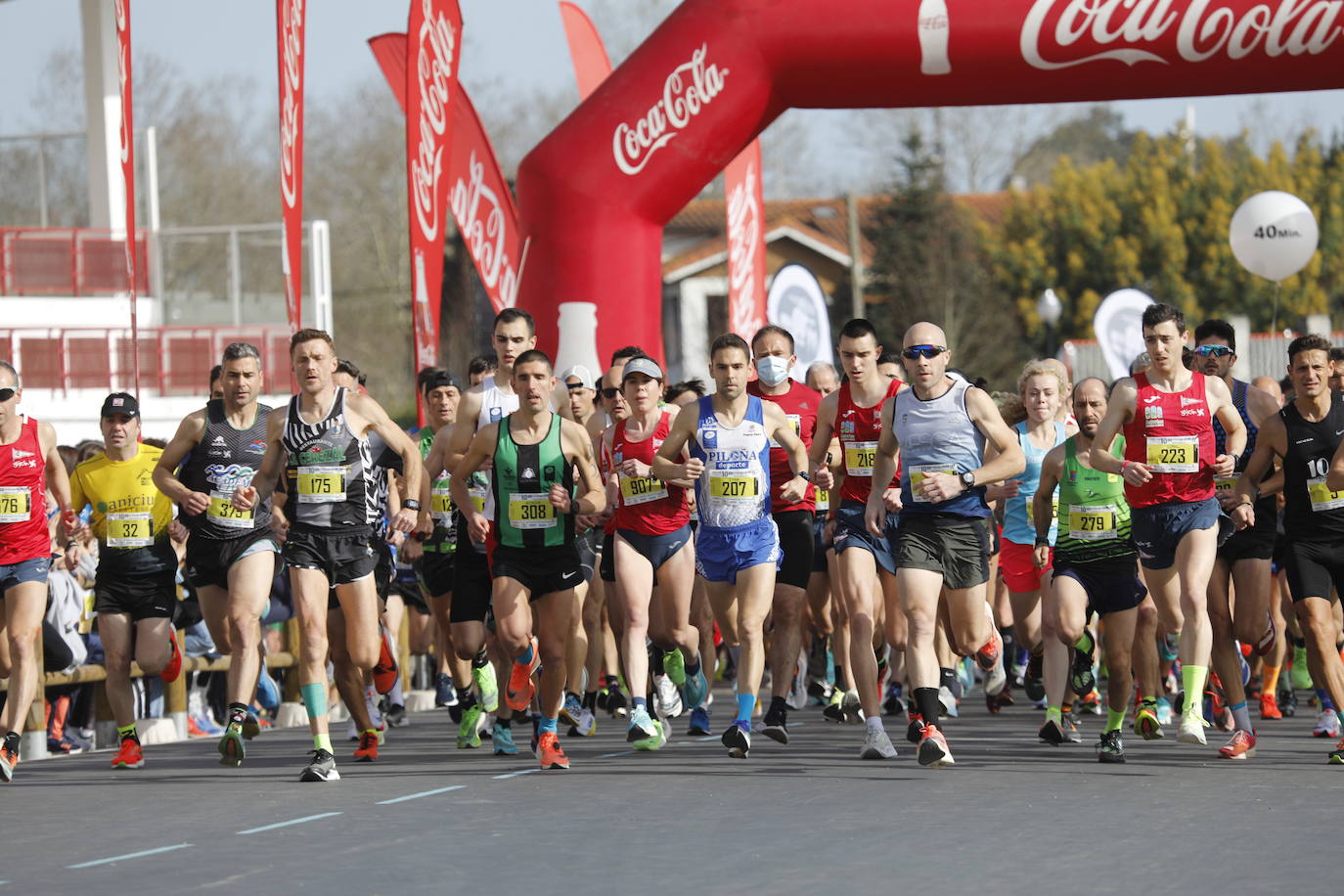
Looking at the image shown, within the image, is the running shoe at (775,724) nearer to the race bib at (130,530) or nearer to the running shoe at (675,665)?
the running shoe at (675,665)

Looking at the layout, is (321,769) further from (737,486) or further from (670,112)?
(670,112)

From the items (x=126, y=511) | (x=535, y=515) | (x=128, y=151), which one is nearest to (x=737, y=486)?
(x=535, y=515)

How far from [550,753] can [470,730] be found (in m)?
1.55

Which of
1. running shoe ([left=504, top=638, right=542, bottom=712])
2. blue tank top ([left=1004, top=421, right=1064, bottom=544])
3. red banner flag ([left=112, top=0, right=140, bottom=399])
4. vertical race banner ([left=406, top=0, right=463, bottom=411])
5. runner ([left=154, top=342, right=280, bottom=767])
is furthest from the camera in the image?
vertical race banner ([left=406, top=0, right=463, bottom=411])

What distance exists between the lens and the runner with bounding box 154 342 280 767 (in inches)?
412

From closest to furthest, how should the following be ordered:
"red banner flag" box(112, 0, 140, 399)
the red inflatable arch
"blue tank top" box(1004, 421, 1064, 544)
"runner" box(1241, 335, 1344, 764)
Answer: "runner" box(1241, 335, 1344, 764)
"blue tank top" box(1004, 421, 1064, 544)
"red banner flag" box(112, 0, 140, 399)
the red inflatable arch

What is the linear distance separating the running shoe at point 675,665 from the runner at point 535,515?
128 centimetres

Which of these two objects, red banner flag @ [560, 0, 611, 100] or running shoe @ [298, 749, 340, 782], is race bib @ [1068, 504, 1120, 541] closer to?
running shoe @ [298, 749, 340, 782]

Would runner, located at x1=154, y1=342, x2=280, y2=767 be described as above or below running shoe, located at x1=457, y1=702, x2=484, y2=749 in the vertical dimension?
above

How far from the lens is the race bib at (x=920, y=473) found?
33.0 feet

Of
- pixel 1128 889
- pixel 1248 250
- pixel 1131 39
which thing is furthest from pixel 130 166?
pixel 1248 250

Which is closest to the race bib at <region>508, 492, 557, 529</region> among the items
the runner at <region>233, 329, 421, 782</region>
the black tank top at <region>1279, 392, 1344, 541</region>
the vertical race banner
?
the runner at <region>233, 329, 421, 782</region>

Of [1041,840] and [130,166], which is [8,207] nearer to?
[130,166]

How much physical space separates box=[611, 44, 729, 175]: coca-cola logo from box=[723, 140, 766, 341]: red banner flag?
3330 mm
